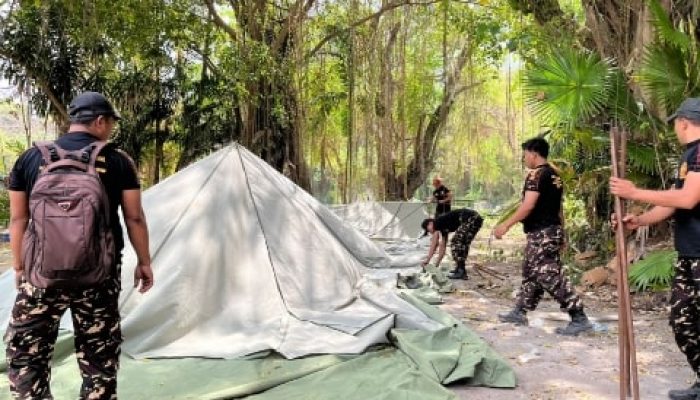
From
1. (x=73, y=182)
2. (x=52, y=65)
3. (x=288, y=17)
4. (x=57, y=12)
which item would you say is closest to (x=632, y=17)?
(x=288, y=17)

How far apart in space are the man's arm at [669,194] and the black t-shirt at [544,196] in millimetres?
1669

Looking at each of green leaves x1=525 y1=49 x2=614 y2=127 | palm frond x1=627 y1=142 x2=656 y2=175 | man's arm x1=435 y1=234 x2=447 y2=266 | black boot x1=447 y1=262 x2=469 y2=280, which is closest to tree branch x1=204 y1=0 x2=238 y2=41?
man's arm x1=435 y1=234 x2=447 y2=266

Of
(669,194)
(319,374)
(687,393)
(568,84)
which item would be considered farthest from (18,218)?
(568,84)

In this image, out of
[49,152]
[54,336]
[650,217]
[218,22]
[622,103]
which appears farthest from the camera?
[218,22]

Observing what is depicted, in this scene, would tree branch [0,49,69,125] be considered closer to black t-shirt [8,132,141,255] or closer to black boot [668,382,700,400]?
black t-shirt [8,132,141,255]

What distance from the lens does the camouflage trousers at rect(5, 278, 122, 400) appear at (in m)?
2.20

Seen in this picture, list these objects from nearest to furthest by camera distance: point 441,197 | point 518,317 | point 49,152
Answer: point 49,152 < point 518,317 < point 441,197

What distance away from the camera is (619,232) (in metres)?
2.57

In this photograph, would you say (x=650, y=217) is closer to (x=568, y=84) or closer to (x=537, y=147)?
(x=537, y=147)

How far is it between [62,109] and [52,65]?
75cm

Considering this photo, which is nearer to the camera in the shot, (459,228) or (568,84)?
(568,84)

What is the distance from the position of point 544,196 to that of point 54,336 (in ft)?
10.3

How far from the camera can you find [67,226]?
207 cm

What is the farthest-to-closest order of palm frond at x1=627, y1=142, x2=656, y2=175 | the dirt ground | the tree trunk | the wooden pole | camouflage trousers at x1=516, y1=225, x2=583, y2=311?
the tree trunk → palm frond at x1=627, y1=142, x2=656, y2=175 → camouflage trousers at x1=516, y1=225, x2=583, y2=311 → the dirt ground → the wooden pole
